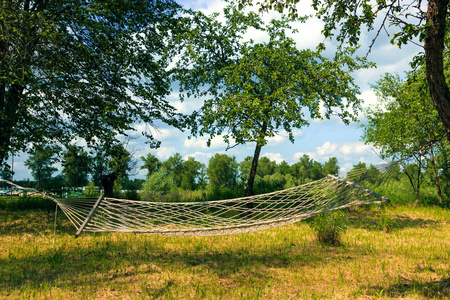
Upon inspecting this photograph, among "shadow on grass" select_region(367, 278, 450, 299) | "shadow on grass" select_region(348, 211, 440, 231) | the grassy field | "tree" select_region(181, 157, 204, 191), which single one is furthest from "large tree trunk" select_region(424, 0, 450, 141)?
"tree" select_region(181, 157, 204, 191)

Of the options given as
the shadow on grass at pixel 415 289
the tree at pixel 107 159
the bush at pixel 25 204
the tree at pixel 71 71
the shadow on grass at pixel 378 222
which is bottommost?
the shadow on grass at pixel 415 289

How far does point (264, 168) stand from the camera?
170ft

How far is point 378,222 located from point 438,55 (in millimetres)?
5723

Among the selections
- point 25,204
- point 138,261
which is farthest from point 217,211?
point 25,204

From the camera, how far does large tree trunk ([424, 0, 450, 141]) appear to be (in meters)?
3.05

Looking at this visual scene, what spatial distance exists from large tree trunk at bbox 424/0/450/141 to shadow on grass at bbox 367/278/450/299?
5.77 ft

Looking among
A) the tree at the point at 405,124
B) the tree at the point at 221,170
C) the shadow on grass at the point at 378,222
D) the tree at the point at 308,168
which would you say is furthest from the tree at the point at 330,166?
the shadow on grass at the point at 378,222

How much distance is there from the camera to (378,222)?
25.4 ft

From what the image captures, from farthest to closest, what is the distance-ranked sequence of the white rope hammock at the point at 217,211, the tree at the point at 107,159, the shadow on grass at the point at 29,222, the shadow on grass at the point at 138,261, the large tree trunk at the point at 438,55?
the tree at the point at 107,159
the shadow on grass at the point at 29,222
the shadow on grass at the point at 138,261
the white rope hammock at the point at 217,211
the large tree trunk at the point at 438,55

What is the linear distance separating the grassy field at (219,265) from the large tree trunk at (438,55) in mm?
2058

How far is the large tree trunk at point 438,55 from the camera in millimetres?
3053

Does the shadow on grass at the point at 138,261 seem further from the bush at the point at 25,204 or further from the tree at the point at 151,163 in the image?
the tree at the point at 151,163

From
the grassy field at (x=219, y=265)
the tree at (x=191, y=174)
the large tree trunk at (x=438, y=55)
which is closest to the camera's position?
the large tree trunk at (x=438, y=55)

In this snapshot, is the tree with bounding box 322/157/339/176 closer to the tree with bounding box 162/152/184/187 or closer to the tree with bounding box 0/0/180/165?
the tree with bounding box 162/152/184/187
